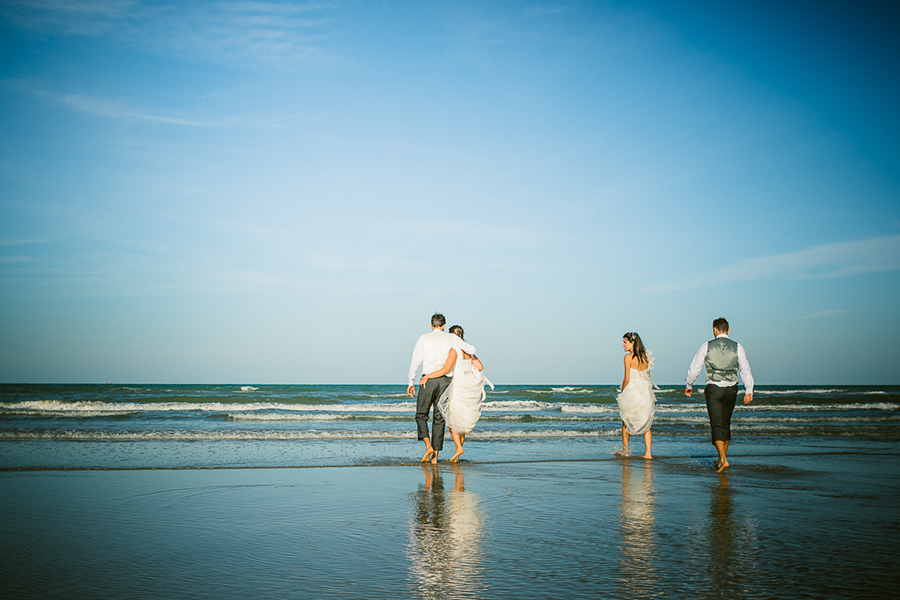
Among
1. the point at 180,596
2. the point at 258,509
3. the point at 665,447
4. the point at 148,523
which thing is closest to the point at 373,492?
the point at 258,509

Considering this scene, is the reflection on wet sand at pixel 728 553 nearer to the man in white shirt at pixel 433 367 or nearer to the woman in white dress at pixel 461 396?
the woman in white dress at pixel 461 396

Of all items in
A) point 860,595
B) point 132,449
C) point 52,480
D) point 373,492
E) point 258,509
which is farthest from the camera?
point 132,449

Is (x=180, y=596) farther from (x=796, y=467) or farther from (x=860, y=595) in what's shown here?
(x=796, y=467)

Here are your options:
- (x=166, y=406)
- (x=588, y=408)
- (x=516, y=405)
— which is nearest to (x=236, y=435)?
(x=166, y=406)

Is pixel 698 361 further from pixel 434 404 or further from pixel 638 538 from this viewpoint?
pixel 638 538

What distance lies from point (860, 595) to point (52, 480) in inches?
305

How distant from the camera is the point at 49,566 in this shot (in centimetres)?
355

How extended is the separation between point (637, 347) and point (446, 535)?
237 inches

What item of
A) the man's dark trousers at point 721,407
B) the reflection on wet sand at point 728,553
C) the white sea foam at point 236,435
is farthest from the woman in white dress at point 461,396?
the white sea foam at point 236,435

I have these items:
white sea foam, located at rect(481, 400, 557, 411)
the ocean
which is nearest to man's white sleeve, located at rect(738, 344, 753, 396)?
the ocean

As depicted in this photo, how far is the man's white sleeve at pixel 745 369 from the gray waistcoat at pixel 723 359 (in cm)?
7

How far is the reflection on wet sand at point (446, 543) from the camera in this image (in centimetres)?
309

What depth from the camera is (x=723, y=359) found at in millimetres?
7977

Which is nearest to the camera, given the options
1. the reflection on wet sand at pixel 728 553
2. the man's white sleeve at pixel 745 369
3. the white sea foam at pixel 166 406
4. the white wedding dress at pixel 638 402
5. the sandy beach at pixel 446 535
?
the reflection on wet sand at pixel 728 553
